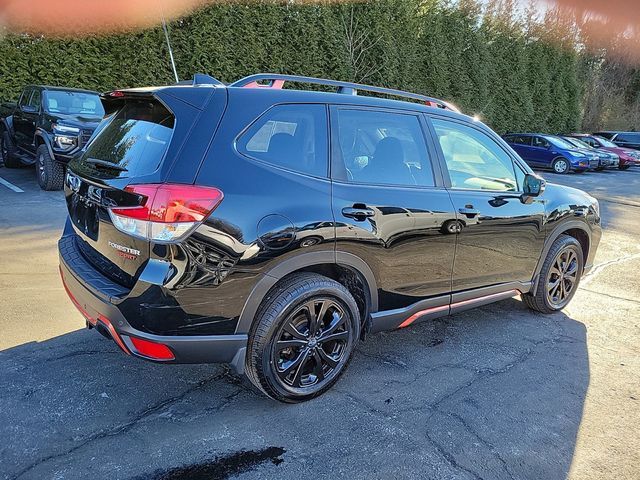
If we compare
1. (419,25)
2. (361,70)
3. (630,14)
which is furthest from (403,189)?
(630,14)

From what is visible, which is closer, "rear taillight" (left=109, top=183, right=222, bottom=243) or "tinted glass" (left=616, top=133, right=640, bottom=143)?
"rear taillight" (left=109, top=183, right=222, bottom=243)

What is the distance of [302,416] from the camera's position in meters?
2.82

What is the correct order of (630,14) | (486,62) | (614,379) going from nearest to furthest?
1. (614,379)
2. (486,62)
3. (630,14)

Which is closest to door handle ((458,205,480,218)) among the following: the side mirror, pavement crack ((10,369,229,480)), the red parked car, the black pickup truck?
the side mirror

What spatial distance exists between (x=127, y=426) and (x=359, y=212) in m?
1.74

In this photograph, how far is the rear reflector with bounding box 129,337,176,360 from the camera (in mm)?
2405

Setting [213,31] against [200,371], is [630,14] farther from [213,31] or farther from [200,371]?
[200,371]

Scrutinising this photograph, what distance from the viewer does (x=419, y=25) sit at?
755 inches

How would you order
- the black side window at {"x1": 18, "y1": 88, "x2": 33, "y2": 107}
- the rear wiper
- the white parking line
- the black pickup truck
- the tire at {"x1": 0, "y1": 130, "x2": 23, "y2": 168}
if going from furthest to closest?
1. the tire at {"x1": 0, "y1": 130, "x2": 23, "y2": 168}
2. the black side window at {"x1": 18, "y1": 88, "x2": 33, "y2": 107}
3. the white parking line
4. the black pickup truck
5. the rear wiper

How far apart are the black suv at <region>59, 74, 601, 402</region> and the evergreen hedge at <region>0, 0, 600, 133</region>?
1043 cm

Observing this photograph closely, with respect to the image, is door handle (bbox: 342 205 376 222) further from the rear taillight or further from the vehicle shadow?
the vehicle shadow

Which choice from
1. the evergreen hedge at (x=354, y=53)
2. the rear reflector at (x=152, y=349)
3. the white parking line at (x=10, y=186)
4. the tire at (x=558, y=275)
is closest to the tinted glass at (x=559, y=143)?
the evergreen hedge at (x=354, y=53)

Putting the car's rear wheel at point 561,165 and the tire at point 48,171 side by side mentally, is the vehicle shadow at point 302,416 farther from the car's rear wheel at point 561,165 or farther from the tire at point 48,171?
the car's rear wheel at point 561,165

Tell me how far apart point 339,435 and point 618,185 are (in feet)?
57.4
